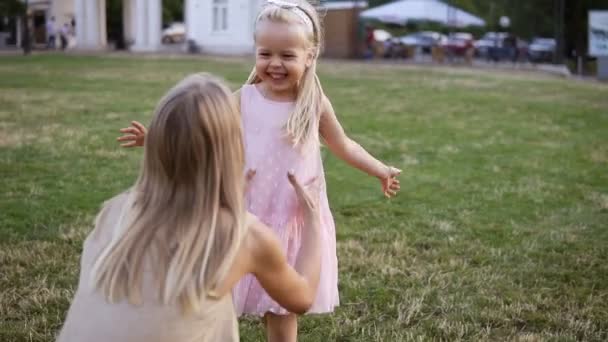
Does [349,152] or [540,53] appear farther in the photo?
[540,53]

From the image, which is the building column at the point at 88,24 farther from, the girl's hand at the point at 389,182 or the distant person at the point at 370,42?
the girl's hand at the point at 389,182

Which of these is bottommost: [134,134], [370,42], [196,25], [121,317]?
[121,317]

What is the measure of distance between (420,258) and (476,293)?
2.16 ft

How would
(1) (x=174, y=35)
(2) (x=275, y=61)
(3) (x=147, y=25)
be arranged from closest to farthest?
(2) (x=275, y=61) < (3) (x=147, y=25) < (1) (x=174, y=35)

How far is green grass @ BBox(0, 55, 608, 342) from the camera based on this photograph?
3.79 metres

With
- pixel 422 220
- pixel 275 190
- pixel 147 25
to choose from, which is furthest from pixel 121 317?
pixel 147 25

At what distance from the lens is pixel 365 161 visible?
3178 millimetres

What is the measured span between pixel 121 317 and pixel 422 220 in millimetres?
4117

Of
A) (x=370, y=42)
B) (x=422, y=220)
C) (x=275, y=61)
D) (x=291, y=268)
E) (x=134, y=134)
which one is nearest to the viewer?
(x=291, y=268)

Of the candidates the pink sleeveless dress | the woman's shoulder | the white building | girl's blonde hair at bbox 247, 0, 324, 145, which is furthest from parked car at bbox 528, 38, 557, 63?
the woman's shoulder

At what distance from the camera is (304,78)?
9.96 ft

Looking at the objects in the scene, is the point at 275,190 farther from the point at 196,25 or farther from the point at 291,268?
the point at 196,25

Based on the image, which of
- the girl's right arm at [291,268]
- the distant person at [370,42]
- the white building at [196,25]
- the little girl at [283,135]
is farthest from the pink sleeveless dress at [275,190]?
the white building at [196,25]

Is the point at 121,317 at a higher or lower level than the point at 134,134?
lower
